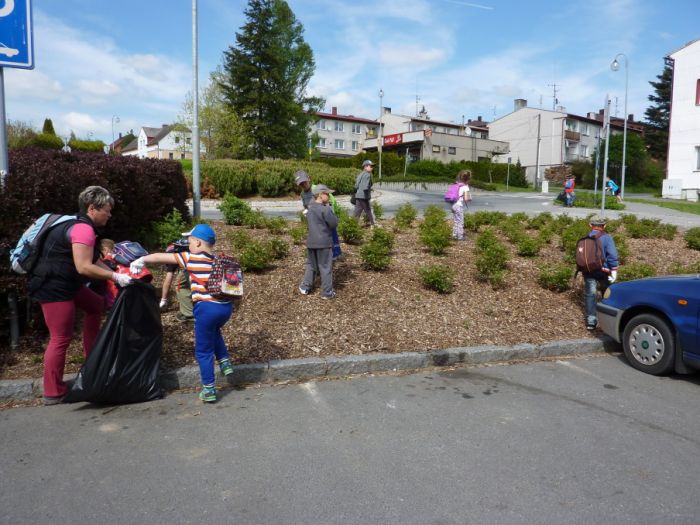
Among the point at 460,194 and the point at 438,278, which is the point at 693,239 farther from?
the point at 438,278

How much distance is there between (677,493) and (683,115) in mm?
37807

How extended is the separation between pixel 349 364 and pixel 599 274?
368 centimetres

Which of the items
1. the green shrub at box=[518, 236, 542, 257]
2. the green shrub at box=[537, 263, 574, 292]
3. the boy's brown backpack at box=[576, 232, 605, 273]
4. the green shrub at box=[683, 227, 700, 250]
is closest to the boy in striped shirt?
the boy's brown backpack at box=[576, 232, 605, 273]

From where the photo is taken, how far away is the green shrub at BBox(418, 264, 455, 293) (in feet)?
25.0

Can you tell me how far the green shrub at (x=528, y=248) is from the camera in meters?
9.69

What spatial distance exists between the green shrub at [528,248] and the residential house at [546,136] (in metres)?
56.9

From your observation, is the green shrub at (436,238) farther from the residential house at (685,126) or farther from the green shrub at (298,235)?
the residential house at (685,126)

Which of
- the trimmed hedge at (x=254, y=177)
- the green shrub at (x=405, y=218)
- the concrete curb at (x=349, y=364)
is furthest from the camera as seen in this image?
the trimmed hedge at (x=254, y=177)

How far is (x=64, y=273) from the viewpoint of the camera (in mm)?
4496

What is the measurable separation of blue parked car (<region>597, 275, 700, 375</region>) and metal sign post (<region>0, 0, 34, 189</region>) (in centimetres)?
658

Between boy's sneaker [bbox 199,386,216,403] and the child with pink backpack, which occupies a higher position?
the child with pink backpack

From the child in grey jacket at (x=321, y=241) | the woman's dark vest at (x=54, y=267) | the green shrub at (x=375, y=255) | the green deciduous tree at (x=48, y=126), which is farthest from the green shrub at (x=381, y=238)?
the green deciduous tree at (x=48, y=126)

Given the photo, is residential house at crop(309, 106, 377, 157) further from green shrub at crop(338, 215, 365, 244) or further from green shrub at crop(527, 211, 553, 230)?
green shrub at crop(338, 215, 365, 244)

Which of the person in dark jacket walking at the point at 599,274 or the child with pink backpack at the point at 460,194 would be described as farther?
the child with pink backpack at the point at 460,194
